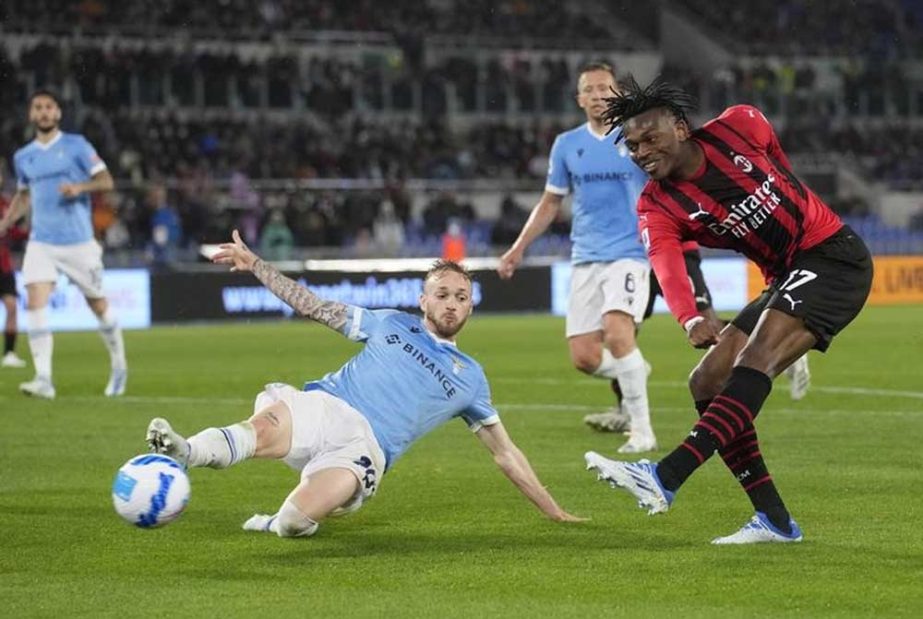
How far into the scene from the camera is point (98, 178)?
1504 centimetres

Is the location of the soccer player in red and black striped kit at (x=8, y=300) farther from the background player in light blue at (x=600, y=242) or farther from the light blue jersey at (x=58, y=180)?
the background player in light blue at (x=600, y=242)

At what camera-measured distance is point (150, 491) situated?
6.94m

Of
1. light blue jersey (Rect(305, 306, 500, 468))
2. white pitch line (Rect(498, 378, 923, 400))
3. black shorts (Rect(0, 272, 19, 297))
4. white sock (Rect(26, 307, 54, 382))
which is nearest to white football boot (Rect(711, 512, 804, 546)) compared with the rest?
light blue jersey (Rect(305, 306, 500, 468))

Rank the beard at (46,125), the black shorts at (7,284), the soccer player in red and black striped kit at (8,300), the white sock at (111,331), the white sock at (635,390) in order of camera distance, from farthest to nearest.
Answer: the black shorts at (7,284) < the soccer player in red and black striped kit at (8,300) < the white sock at (111,331) < the beard at (46,125) < the white sock at (635,390)

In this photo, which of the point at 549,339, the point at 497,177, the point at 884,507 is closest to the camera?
the point at 884,507

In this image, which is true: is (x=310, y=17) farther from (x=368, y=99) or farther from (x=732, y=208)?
(x=732, y=208)

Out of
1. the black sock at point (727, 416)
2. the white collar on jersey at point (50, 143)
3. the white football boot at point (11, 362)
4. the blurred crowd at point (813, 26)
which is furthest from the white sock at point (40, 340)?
the blurred crowd at point (813, 26)

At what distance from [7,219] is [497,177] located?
22390mm

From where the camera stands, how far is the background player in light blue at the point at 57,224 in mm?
15227

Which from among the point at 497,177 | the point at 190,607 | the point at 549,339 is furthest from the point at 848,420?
the point at 497,177

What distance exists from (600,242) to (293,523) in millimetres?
4632

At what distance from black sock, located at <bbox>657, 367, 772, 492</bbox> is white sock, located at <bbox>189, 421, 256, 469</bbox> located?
172cm

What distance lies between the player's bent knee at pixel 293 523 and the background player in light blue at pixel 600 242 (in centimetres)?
389

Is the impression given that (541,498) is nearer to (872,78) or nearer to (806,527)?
(806,527)
